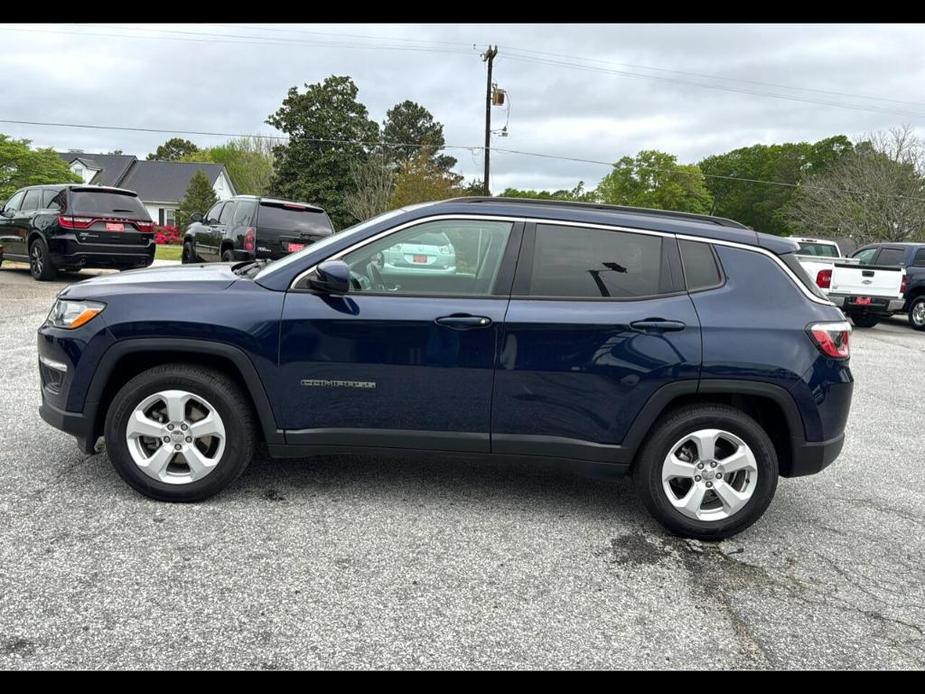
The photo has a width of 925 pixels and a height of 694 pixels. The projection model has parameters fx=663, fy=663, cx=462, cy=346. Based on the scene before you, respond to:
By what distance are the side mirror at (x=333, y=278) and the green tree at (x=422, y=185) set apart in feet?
85.5

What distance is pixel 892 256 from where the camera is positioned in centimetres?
1540

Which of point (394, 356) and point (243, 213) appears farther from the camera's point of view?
point (243, 213)

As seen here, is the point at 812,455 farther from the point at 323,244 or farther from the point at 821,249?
the point at 821,249

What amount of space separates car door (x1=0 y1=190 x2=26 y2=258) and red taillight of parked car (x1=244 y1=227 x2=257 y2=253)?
236 inches

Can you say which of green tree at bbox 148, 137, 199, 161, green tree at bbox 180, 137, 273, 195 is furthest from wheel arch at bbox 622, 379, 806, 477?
green tree at bbox 148, 137, 199, 161

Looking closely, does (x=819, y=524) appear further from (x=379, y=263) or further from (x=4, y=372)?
(x=4, y=372)

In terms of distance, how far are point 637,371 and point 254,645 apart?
219 cm

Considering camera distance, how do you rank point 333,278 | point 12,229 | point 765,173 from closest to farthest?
1. point 333,278
2. point 12,229
3. point 765,173

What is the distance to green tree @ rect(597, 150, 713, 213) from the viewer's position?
7275 centimetres

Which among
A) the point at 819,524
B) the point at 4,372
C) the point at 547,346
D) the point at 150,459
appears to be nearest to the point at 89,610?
the point at 150,459

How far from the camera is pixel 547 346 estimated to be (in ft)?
11.3

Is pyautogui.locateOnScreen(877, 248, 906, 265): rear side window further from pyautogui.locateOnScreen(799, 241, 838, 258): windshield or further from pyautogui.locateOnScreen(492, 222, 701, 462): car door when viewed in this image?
pyautogui.locateOnScreen(492, 222, 701, 462): car door

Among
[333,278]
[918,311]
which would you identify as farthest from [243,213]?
[918,311]

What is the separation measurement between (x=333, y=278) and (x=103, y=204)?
11.1m
